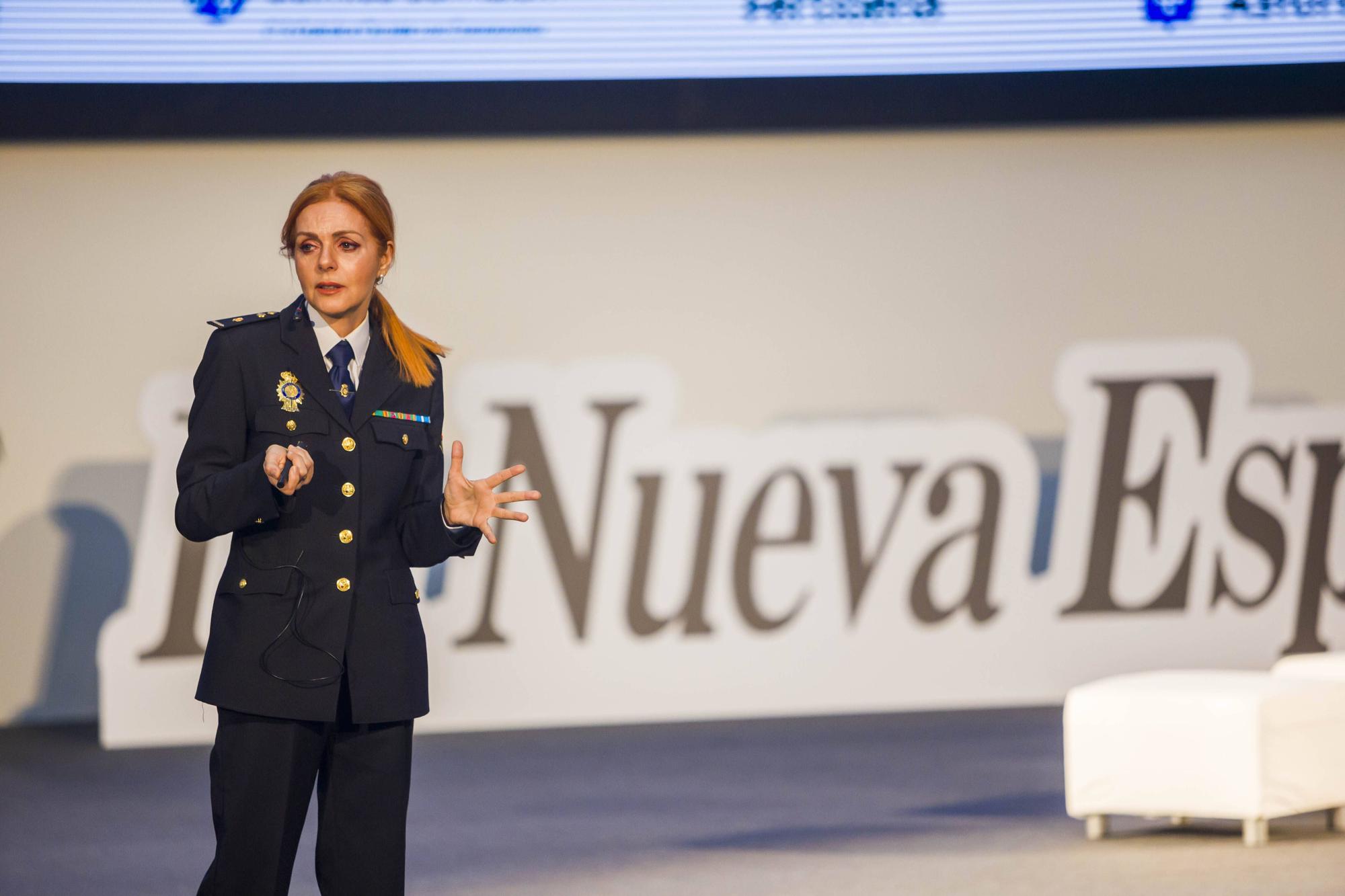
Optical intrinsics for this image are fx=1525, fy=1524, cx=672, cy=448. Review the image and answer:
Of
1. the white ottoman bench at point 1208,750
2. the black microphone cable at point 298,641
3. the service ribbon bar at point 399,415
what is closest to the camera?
the black microphone cable at point 298,641

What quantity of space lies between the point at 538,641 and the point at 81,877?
2269mm

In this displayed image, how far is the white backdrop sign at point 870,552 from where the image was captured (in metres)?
5.46

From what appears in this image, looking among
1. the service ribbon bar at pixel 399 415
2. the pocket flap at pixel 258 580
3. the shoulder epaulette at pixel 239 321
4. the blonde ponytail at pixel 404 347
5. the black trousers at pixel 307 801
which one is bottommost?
the black trousers at pixel 307 801

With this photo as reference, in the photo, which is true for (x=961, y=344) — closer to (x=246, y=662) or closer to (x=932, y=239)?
(x=932, y=239)

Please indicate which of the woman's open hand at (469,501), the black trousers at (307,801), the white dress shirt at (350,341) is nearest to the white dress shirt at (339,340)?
the white dress shirt at (350,341)

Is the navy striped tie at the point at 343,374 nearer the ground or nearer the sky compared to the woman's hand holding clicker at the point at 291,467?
nearer the sky

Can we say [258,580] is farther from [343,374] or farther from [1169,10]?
[1169,10]

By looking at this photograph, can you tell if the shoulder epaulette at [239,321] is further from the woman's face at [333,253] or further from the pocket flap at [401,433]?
the pocket flap at [401,433]

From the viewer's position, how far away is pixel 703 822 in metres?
3.84

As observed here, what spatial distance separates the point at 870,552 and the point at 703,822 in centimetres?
196

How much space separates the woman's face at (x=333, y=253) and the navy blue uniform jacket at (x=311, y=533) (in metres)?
0.06

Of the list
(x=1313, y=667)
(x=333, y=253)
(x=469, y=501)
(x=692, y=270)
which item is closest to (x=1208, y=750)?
(x=1313, y=667)

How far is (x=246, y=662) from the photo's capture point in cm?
188

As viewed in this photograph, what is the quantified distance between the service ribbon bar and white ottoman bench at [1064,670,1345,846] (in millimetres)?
2062
